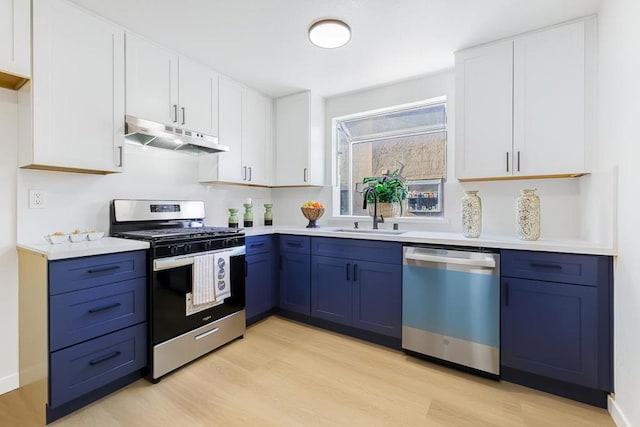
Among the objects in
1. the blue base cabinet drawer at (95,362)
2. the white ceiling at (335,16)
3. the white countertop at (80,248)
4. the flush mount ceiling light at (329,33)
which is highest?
the white ceiling at (335,16)

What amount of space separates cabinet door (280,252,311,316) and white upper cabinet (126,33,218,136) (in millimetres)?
1430

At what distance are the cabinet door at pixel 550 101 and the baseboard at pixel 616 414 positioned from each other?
1.39 meters

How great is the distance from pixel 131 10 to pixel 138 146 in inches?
38.6

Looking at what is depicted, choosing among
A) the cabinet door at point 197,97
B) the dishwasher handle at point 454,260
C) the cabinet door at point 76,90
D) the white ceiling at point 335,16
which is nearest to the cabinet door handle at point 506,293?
the dishwasher handle at point 454,260

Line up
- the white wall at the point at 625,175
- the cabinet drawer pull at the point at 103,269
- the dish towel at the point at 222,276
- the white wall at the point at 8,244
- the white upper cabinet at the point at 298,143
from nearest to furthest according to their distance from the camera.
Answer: the white wall at the point at 625,175 → the cabinet drawer pull at the point at 103,269 → the white wall at the point at 8,244 → the dish towel at the point at 222,276 → the white upper cabinet at the point at 298,143

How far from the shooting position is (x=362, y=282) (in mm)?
2471

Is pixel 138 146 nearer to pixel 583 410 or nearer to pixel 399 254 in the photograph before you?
pixel 399 254

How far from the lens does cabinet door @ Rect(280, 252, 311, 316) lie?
279cm

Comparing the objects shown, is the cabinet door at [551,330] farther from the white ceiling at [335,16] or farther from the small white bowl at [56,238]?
the small white bowl at [56,238]

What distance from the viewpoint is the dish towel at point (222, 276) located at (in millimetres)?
2264

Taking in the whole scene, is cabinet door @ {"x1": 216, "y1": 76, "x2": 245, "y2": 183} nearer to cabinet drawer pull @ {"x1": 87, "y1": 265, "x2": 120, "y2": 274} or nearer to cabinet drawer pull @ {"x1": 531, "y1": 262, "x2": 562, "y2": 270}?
cabinet drawer pull @ {"x1": 87, "y1": 265, "x2": 120, "y2": 274}

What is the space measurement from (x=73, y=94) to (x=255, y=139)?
165cm

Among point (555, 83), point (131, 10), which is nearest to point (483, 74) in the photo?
point (555, 83)

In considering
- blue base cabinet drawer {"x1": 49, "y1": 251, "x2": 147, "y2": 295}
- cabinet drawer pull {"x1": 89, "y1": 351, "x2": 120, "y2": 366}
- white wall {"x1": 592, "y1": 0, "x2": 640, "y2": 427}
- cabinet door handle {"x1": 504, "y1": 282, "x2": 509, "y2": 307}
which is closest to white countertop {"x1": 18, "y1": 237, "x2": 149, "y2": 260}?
blue base cabinet drawer {"x1": 49, "y1": 251, "x2": 147, "y2": 295}
